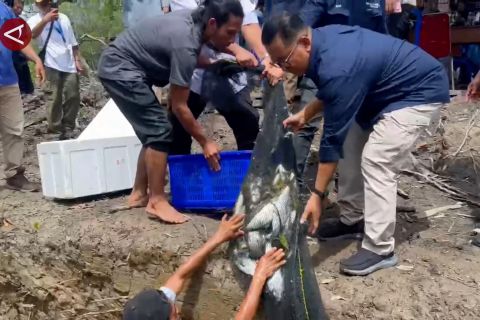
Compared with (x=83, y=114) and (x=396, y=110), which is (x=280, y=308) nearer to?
(x=396, y=110)

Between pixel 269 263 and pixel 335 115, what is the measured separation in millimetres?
861

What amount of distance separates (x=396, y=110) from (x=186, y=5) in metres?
2.16

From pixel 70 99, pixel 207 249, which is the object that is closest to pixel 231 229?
pixel 207 249

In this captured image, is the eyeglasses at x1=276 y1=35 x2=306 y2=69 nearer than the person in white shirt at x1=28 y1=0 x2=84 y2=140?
Yes

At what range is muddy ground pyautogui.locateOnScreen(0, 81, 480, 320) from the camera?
12.4 ft

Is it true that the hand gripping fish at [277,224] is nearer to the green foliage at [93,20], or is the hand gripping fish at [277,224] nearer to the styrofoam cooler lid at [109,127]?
the styrofoam cooler lid at [109,127]

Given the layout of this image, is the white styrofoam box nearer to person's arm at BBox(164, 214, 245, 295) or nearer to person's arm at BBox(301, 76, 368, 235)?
person's arm at BBox(164, 214, 245, 295)

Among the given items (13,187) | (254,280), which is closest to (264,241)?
(254,280)

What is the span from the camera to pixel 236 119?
4969 mm

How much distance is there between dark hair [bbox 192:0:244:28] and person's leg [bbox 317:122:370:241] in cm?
98

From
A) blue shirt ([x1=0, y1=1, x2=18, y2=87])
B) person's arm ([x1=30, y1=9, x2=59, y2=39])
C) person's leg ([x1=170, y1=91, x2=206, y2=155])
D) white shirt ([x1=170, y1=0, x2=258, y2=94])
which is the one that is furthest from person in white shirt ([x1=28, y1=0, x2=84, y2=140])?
person's leg ([x1=170, y1=91, x2=206, y2=155])

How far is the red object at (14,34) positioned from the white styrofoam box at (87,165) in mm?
1075

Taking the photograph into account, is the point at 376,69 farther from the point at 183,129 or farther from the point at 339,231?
the point at 183,129

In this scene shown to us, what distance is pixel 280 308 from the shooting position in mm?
3777
